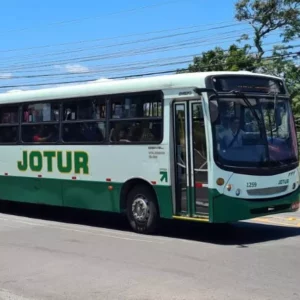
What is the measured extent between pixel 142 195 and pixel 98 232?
1250 millimetres

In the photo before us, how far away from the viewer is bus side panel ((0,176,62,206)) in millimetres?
13633

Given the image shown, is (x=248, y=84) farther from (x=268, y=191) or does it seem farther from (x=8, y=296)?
(x=8, y=296)

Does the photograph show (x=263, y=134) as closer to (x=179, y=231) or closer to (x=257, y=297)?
(x=179, y=231)

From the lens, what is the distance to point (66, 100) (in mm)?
13219

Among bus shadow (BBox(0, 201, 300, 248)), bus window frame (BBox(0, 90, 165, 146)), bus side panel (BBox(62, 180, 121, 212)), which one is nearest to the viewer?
bus shadow (BBox(0, 201, 300, 248))

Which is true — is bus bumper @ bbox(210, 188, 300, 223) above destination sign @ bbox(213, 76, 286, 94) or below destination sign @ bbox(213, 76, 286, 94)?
below

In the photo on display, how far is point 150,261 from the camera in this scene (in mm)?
9039

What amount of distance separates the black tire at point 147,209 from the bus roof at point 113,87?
1.90 metres

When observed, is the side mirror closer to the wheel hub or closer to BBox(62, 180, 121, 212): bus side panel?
the wheel hub

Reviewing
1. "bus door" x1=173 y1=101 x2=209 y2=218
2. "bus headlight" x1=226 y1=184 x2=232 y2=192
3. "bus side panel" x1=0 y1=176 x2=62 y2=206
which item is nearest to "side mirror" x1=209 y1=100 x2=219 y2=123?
"bus door" x1=173 y1=101 x2=209 y2=218

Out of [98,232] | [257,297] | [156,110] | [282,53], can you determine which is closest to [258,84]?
[156,110]

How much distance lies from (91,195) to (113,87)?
7.47ft

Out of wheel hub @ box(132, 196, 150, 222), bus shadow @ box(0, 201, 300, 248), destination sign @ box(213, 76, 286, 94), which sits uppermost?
destination sign @ box(213, 76, 286, 94)

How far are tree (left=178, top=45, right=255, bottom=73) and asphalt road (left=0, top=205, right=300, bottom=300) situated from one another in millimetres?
26558
